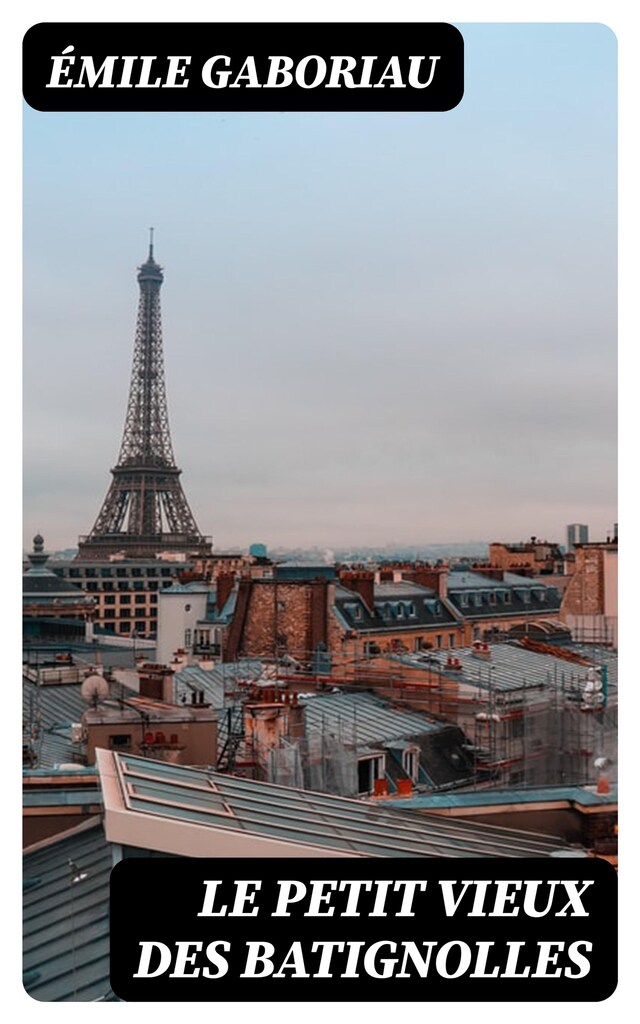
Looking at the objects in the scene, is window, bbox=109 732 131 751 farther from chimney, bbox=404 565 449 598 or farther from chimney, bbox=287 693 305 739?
chimney, bbox=404 565 449 598

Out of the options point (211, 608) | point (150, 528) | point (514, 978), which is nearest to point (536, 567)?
point (211, 608)

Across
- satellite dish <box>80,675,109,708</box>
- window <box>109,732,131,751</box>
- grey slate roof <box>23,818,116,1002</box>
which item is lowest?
grey slate roof <box>23,818,116,1002</box>

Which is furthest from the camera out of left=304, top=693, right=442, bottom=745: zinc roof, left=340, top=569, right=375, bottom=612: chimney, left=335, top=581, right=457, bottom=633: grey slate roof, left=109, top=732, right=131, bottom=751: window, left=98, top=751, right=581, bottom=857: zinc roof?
left=335, top=581, right=457, bottom=633: grey slate roof

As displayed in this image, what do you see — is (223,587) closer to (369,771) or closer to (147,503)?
(369,771)

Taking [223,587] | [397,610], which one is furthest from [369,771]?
[397,610]

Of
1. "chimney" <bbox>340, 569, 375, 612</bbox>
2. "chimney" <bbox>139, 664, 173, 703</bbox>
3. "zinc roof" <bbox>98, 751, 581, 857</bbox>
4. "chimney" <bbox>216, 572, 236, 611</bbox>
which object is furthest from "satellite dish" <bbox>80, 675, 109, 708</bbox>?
"chimney" <bbox>216, 572, 236, 611</bbox>

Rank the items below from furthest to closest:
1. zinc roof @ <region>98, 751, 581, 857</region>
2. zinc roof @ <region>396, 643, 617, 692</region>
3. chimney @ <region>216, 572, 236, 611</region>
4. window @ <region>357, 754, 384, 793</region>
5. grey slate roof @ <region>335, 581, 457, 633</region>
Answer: grey slate roof @ <region>335, 581, 457, 633</region> < chimney @ <region>216, 572, 236, 611</region> < zinc roof @ <region>396, 643, 617, 692</region> < window @ <region>357, 754, 384, 793</region> < zinc roof @ <region>98, 751, 581, 857</region>

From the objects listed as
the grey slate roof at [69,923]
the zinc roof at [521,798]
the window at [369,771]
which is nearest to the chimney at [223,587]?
the window at [369,771]

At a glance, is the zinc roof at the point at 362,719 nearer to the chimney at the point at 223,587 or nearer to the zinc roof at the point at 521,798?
the zinc roof at the point at 521,798

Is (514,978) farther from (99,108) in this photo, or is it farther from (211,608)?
(211,608)
